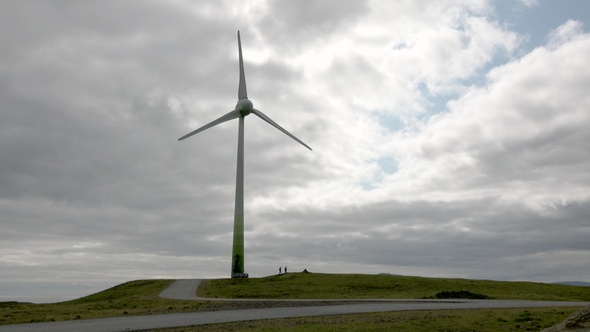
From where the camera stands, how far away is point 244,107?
82.9m

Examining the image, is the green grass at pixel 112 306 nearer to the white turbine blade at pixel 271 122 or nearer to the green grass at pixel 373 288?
the green grass at pixel 373 288

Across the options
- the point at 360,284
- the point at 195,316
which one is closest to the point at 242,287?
the point at 360,284

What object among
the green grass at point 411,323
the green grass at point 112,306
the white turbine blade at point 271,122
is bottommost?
the green grass at point 411,323

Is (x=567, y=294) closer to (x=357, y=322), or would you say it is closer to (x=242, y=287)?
(x=242, y=287)

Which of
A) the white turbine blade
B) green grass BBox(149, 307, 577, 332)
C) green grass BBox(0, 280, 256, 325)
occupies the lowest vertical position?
green grass BBox(149, 307, 577, 332)

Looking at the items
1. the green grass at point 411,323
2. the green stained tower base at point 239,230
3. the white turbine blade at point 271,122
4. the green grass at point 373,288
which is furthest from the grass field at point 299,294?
the white turbine blade at point 271,122

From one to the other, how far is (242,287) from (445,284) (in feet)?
81.6

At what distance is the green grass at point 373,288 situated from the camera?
5647 cm

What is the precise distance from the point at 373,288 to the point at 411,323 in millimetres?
37529

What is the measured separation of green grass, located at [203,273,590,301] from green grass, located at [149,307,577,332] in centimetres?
2296

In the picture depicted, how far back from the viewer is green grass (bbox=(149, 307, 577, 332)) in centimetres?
2492

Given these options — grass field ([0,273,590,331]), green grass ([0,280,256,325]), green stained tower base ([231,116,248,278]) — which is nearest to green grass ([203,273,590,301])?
grass field ([0,273,590,331])

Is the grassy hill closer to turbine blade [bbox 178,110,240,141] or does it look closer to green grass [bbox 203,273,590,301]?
green grass [bbox 203,273,590,301]

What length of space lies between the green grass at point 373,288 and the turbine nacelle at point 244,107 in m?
26.2
